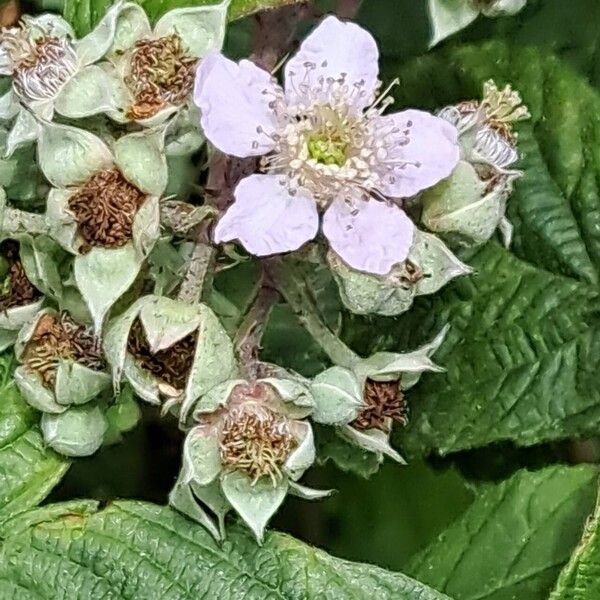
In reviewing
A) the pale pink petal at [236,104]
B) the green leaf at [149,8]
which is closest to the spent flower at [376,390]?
the pale pink petal at [236,104]

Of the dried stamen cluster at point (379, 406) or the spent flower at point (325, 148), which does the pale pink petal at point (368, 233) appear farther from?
the dried stamen cluster at point (379, 406)

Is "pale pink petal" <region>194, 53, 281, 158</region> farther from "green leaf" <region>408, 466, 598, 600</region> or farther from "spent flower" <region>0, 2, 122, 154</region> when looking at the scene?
"green leaf" <region>408, 466, 598, 600</region>

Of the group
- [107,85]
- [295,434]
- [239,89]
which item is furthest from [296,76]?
[295,434]

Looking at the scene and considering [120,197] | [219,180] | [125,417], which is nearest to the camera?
[120,197]

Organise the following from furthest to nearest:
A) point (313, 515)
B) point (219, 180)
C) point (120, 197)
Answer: point (313, 515)
point (219, 180)
point (120, 197)

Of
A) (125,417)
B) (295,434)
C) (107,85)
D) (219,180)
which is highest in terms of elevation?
(107,85)

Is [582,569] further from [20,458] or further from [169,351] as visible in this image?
[20,458]

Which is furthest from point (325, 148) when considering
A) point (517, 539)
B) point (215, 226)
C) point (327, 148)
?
point (517, 539)

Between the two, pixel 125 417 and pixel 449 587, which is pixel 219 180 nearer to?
pixel 125 417

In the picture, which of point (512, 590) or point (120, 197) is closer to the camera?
point (120, 197)
